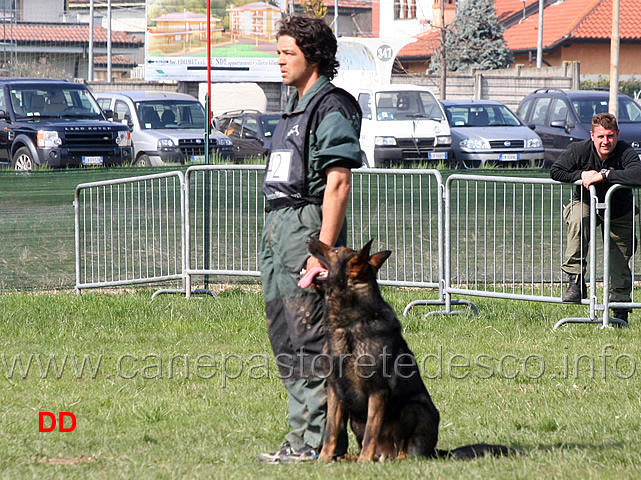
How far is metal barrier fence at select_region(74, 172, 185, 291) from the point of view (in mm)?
10141

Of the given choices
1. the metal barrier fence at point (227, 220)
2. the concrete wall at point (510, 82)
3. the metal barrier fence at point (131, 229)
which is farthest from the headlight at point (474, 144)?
the concrete wall at point (510, 82)

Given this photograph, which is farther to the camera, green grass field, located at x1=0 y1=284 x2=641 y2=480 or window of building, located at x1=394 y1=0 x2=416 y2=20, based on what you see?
window of building, located at x1=394 y1=0 x2=416 y2=20

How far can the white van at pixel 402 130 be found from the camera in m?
20.1

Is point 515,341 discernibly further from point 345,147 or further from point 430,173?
point 345,147

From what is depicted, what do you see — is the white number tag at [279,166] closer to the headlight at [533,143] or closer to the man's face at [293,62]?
the man's face at [293,62]

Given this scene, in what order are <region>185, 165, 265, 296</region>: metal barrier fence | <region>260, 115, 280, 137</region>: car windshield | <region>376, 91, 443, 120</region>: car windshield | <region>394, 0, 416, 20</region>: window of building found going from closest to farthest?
<region>185, 165, 265, 296</region>: metal barrier fence
<region>376, 91, 443, 120</region>: car windshield
<region>260, 115, 280, 137</region>: car windshield
<region>394, 0, 416, 20</region>: window of building

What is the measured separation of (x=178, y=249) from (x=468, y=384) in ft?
15.6

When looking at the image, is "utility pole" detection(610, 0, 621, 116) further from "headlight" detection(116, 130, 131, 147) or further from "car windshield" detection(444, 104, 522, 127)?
"headlight" detection(116, 130, 131, 147)

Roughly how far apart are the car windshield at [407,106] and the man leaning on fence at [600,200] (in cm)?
1216

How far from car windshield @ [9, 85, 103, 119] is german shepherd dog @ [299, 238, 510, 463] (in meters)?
14.3

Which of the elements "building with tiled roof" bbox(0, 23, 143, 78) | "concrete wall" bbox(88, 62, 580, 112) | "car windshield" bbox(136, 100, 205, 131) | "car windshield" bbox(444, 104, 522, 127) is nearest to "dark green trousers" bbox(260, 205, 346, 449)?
"car windshield" bbox(136, 100, 205, 131)

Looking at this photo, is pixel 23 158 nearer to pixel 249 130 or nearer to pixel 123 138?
pixel 123 138

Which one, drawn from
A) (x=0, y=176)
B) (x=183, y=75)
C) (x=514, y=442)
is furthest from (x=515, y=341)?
(x=183, y=75)

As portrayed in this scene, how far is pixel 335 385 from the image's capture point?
166 inches
